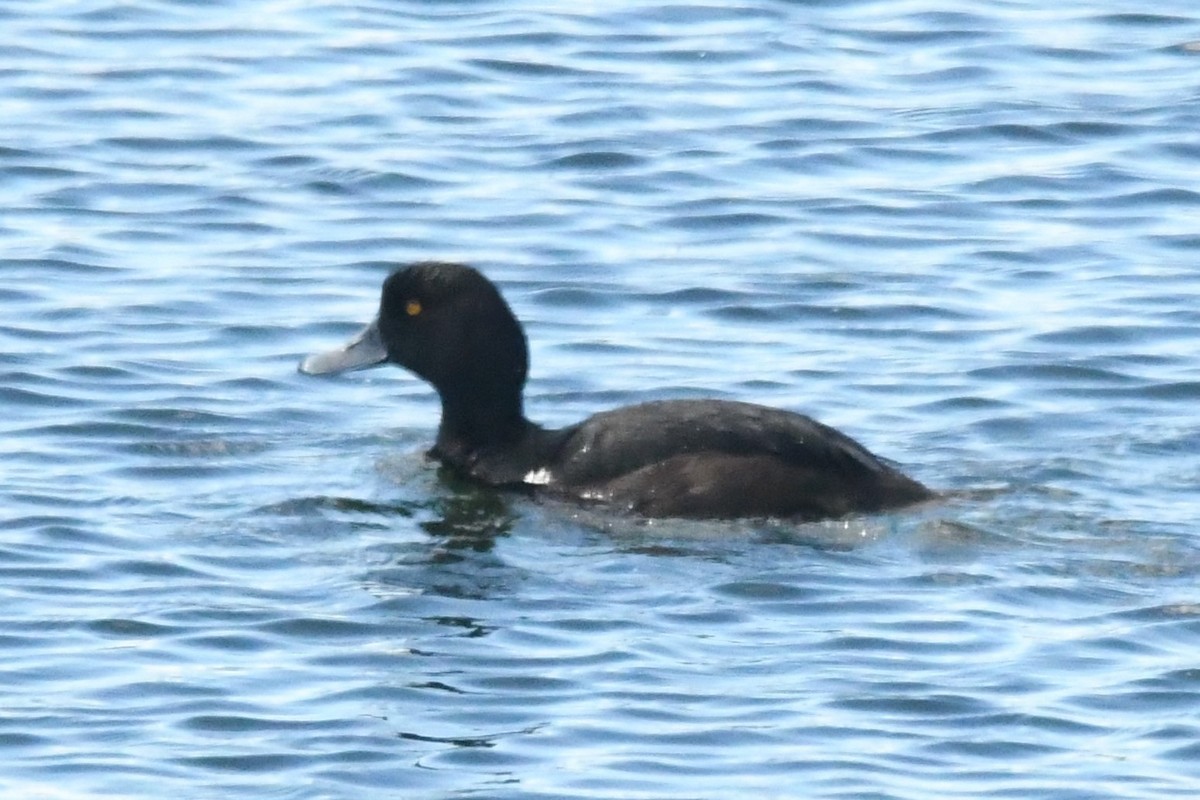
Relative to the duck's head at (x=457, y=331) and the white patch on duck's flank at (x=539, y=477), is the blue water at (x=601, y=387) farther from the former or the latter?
the duck's head at (x=457, y=331)

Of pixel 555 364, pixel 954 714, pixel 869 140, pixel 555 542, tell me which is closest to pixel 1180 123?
pixel 869 140

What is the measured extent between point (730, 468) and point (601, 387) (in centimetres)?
219

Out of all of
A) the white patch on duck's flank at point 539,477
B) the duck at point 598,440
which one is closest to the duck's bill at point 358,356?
the duck at point 598,440

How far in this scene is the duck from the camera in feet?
37.3

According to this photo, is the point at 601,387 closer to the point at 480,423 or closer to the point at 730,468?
the point at 480,423

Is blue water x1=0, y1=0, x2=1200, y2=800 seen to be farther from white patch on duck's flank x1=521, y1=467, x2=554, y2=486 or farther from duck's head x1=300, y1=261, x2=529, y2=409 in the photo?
duck's head x1=300, y1=261, x2=529, y2=409

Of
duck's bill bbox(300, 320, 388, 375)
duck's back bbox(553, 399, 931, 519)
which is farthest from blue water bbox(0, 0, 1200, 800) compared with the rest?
duck's bill bbox(300, 320, 388, 375)

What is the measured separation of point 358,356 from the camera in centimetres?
1274

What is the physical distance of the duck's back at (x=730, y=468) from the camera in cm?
1136

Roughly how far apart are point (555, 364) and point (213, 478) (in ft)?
8.05

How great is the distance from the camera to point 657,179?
1691 centimetres

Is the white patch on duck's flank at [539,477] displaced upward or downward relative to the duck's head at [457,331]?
downward

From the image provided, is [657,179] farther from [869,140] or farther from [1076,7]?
[1076,7]

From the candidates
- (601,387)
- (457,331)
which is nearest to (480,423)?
(457,331)
